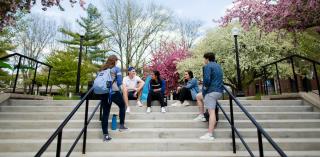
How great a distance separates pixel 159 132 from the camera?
4828 millimetres

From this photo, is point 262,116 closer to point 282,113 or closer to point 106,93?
point 282,113

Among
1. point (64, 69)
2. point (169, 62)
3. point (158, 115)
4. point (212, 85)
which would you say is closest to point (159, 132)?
point (158, 115)

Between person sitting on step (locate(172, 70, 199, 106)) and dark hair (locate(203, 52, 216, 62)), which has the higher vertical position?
dark hair (locate(203, 52, 216, 62))

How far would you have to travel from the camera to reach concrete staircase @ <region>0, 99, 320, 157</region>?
4.29 meters

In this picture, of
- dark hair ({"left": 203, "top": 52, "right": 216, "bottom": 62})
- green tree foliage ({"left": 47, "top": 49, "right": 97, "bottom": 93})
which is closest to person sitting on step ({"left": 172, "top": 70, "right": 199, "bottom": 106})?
Answer: dark hair ({"left": 203, "top": 52, "right": 216, "bottom": 62})

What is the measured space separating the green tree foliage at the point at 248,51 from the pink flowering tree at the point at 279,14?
332 inches

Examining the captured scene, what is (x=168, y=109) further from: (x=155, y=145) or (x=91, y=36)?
(x=91, y=36)

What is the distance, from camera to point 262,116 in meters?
5.79

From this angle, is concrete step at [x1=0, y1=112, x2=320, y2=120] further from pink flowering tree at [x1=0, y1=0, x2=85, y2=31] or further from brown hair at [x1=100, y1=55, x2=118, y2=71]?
pink flowering tree at [x1=0, y1=0, x2=85, y2=31]

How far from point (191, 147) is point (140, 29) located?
21.0 metres

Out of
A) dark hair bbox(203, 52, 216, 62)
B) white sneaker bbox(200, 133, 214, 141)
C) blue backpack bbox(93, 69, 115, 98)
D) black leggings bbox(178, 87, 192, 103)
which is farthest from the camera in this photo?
black leggings bbox(178, 87, 192, 103)

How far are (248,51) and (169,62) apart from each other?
33.5ft

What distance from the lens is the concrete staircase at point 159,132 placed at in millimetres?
4285

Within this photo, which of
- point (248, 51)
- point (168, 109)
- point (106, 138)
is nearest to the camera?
point (106, 138)
